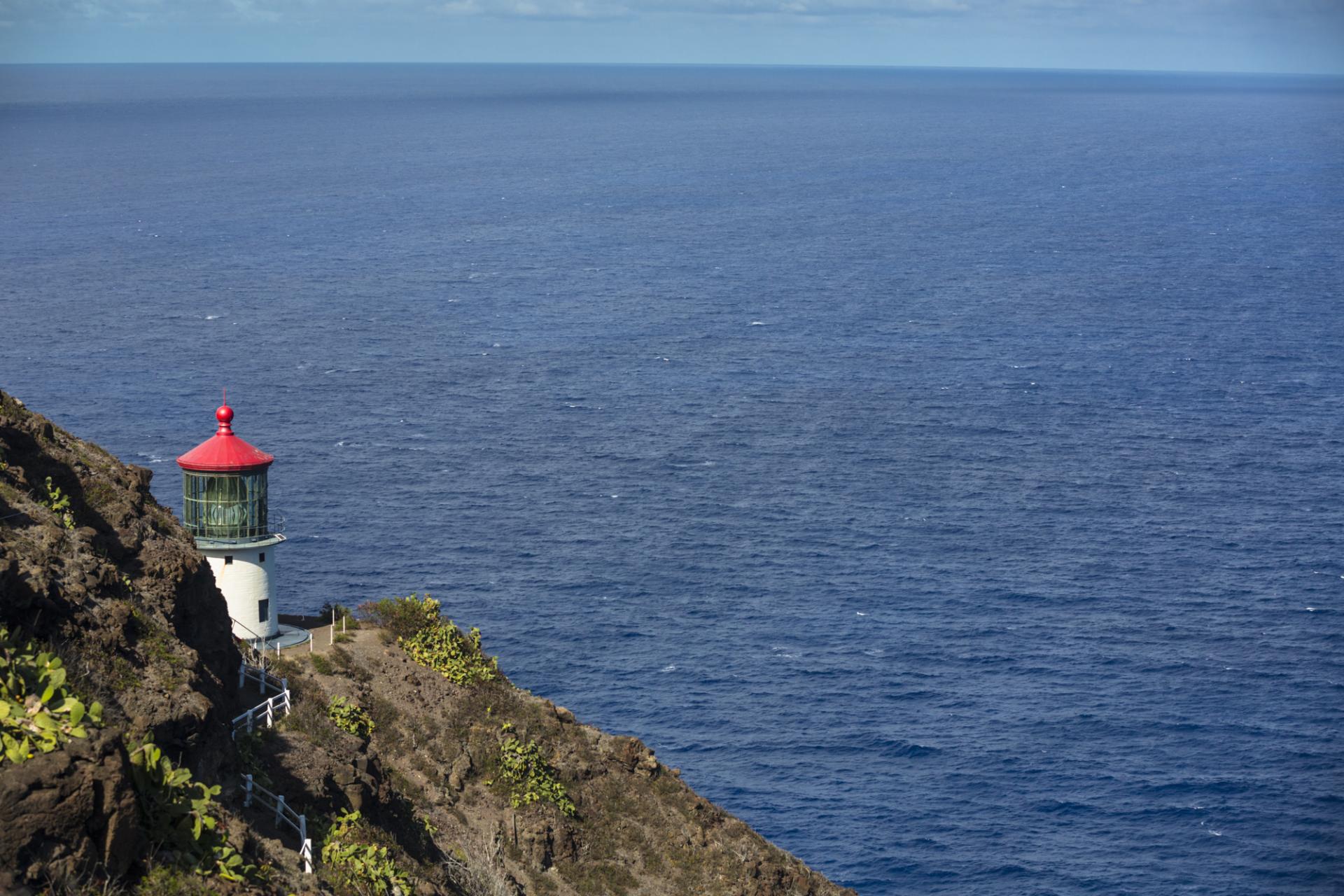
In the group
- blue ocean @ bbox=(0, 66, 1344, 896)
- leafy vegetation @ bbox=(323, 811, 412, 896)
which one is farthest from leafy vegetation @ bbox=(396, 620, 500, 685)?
blue ocean @ bbox=(0, 66, 1344, 896)

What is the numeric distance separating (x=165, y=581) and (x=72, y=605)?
13.9ft

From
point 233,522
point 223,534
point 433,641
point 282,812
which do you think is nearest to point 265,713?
point 282,812

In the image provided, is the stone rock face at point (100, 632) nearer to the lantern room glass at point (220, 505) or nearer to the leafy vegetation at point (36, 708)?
the leafy vegetation at point (36, 708)

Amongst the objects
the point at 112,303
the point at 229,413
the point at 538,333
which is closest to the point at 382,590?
the point at 229,413

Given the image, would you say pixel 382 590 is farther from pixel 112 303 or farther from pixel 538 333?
Answer: pixel 112 303

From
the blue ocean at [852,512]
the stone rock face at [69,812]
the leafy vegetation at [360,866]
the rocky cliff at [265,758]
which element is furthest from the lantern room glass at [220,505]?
the blue ocean at [852,512]

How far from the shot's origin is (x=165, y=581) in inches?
957

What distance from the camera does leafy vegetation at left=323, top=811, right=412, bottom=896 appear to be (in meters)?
22.6

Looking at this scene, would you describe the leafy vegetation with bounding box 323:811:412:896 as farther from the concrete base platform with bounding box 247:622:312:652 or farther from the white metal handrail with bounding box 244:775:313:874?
the concrete base platform with bounding box 247:622:312:652

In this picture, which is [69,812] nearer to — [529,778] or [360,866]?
[360,866]

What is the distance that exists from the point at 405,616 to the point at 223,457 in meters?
6.81

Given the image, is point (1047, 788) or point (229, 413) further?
point (1047, 788)

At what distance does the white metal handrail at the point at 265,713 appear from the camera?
87.4 feet

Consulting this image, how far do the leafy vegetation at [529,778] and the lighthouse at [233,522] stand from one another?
652cm
